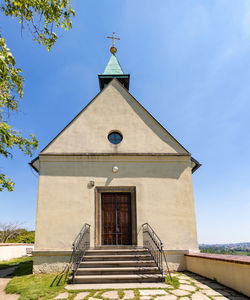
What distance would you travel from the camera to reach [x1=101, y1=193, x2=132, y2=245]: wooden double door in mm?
9508

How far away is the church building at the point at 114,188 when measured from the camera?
9.09 m

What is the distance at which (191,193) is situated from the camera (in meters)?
9.85

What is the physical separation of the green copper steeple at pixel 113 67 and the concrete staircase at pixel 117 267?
35.2 feet

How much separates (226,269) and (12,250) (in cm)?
1446

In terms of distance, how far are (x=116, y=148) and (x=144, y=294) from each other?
614 centimetres

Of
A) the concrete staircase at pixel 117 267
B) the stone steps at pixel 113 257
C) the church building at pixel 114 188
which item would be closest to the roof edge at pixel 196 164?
the church building at pixel 114 188

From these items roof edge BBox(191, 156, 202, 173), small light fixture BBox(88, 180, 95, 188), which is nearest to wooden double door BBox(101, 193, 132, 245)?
small light fixture BBox(88, 180, 95, 188)

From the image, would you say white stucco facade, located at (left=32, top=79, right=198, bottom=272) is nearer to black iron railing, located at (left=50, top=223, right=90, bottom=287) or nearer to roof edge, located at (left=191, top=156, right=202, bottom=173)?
black iron railing, located at (left=50, top=223, right=90, bottom=287)

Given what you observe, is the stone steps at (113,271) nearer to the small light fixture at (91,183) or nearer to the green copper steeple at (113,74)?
the small light fixture at (91,183)

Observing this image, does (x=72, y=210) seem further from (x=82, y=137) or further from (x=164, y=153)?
(x=164, y=153)

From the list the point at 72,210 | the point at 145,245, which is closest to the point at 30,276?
the point at 72,210

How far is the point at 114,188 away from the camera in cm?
980

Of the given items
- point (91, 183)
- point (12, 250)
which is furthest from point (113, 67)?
point (12, 250)

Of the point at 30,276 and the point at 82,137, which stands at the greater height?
the point at 82,137
